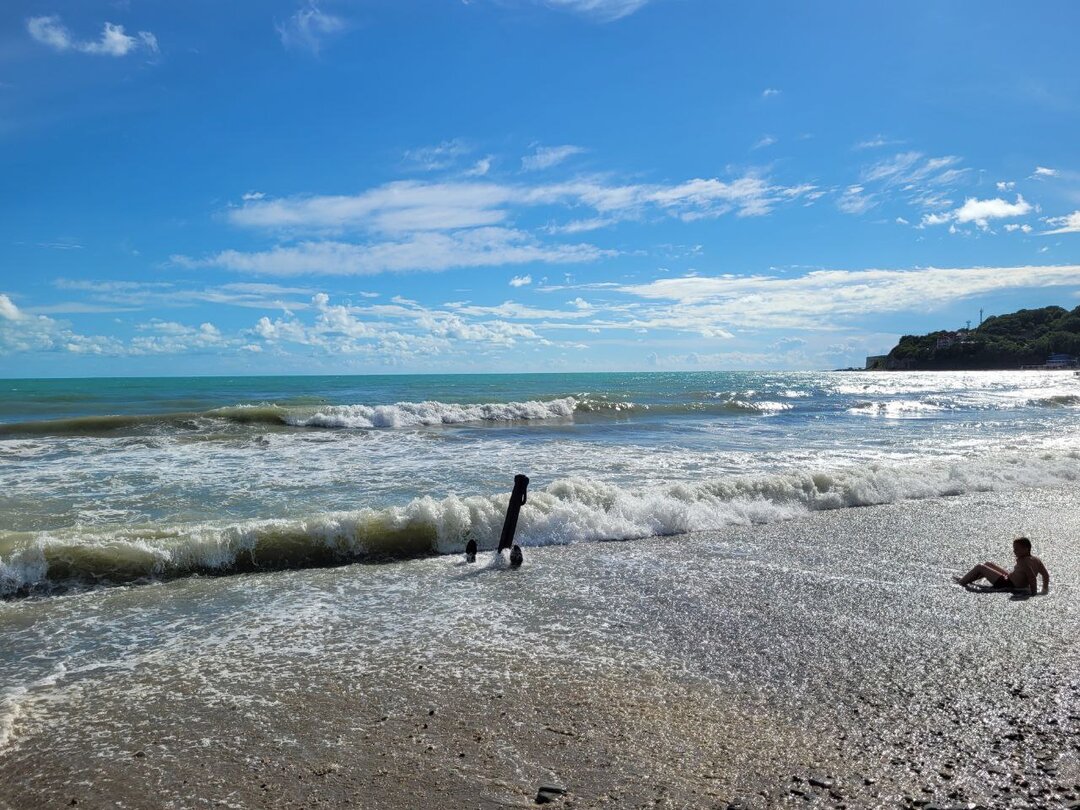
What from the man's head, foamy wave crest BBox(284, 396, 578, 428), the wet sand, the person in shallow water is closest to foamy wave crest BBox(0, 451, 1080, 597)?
the wet sand

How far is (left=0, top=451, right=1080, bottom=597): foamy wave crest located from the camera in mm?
7734

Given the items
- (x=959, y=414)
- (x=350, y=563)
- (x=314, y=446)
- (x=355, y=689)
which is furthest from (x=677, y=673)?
(x=959, y=414)

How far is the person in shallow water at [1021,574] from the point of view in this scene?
6.86m

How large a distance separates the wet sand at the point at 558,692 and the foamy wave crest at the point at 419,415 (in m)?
19.6

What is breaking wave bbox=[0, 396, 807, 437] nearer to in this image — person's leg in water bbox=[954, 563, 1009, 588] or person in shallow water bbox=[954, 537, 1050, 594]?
person's leg in water bbox=[954, 563, 1009, 588]

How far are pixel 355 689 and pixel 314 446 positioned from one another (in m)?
15.4

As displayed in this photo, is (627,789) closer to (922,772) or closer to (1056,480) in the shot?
(922,772)

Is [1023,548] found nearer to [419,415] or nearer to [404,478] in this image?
[404,478]

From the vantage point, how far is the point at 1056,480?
1347 centimetres

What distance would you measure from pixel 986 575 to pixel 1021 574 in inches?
12.6

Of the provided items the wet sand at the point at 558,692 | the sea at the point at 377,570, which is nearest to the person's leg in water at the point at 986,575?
the wet sand at the point at 558,692

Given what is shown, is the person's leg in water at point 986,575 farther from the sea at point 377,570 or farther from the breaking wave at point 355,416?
the breaking wave at point 355,416

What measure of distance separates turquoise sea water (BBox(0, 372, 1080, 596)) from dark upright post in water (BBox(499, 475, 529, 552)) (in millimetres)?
637

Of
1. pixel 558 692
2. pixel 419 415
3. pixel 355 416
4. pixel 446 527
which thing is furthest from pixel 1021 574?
pixel 355 416
